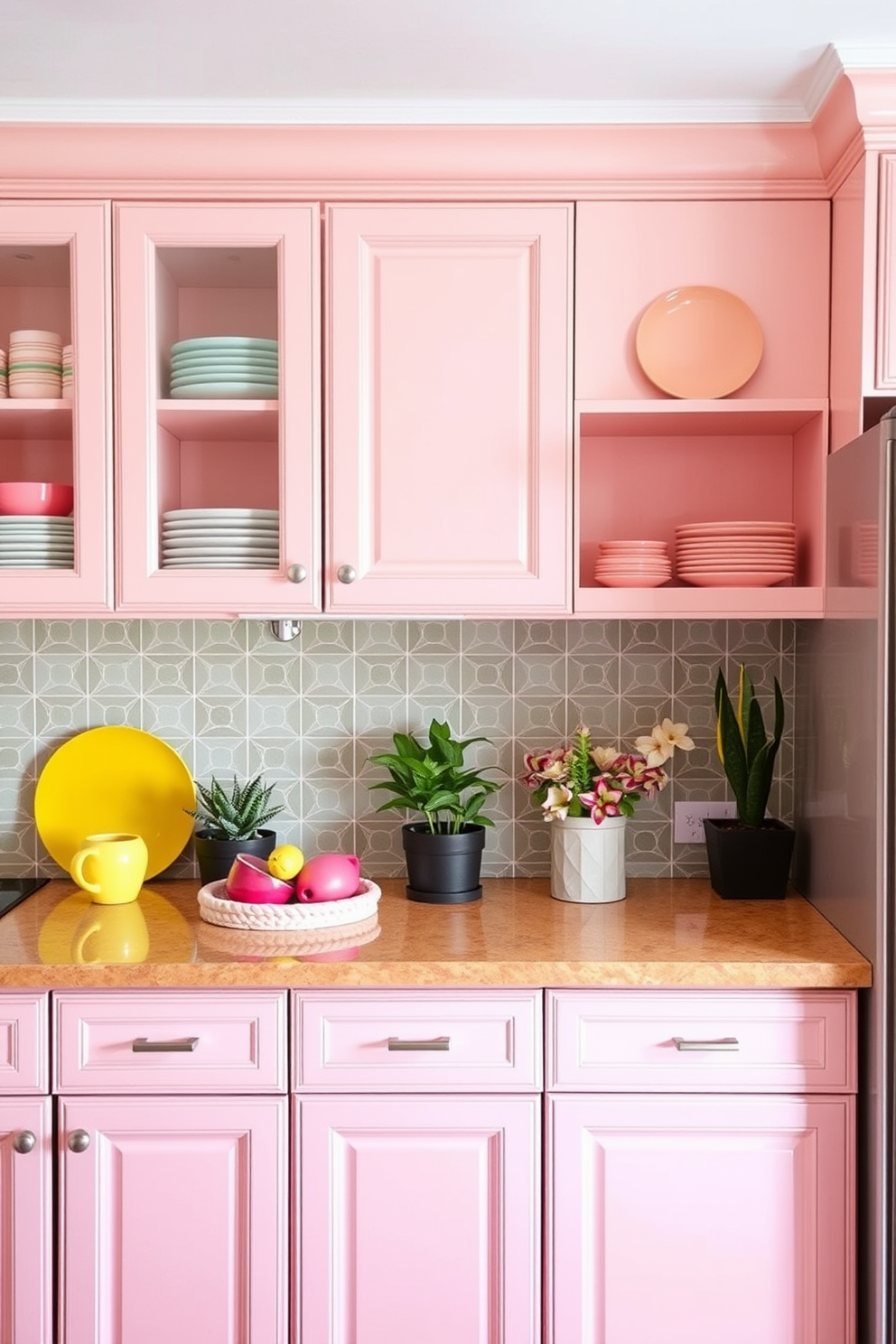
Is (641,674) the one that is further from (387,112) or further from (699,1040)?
(387,112)

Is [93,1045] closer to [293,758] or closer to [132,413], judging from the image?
[293,758]

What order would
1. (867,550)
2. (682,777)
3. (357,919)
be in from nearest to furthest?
(867,550)
(357,919)
(682,777)

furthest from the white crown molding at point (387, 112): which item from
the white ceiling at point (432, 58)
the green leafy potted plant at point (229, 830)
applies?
the green leafy potted plant at point (229, 830)

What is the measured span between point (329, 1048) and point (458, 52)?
5.47 ft

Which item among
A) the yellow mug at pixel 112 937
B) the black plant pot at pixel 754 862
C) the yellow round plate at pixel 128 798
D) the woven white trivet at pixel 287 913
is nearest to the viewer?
the yellow mug at pixel 112 937

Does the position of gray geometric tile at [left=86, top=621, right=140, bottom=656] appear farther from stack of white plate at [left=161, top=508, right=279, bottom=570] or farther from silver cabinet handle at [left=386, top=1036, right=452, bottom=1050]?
silver cabinet handle at [left=386, top=1036, right=452, bottom=1050]

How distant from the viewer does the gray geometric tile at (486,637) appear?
2.43 m

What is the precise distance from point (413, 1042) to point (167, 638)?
106 cm

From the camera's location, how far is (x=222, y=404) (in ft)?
6.81

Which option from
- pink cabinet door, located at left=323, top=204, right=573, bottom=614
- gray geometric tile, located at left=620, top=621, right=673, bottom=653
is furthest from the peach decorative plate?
gray geometric tile, located at left=620, top=621, right=673, bottom=653

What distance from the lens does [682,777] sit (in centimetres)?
244

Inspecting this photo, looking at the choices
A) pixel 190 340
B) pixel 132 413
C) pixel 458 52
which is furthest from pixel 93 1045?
pixel 458 52

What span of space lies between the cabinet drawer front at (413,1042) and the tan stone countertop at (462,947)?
0.14ft

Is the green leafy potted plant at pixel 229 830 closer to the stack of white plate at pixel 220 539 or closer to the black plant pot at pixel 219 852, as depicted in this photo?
the black plant pot at pixel 219 852
